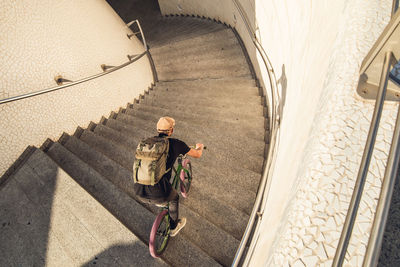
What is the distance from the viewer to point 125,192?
9.93 feet

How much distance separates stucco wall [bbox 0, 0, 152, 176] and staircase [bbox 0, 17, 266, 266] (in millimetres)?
294

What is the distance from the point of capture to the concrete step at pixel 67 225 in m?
2.29

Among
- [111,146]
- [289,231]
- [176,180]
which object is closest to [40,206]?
[111,146]

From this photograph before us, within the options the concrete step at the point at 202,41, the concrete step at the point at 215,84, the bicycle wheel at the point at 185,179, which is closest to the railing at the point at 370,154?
the bicycle wheel at the point at 185,179

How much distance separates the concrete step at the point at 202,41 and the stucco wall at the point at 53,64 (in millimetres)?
2561

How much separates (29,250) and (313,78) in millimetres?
3438

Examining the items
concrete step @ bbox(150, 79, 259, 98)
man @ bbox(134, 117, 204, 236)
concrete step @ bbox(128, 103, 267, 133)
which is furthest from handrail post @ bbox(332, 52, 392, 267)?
concrete step @ bbox(150, 79, 259, 98)

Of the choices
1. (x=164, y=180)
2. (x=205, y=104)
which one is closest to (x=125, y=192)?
(x=164, y=180)

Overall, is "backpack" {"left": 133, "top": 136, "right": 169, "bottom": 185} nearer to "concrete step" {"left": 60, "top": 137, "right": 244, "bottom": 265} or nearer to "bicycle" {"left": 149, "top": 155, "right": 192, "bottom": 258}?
"bicycle" {"left": 149, "top": 155, "right": 192, "bottom": 258}

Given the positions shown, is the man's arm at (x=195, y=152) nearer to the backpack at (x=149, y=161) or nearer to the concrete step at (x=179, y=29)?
the backpack at (x=149, y=161)

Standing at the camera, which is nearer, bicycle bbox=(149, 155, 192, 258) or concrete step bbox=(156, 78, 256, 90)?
bicycle bbox=(149, 155, 192, 258)

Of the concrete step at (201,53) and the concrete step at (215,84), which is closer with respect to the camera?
the concrete step at (215,84)

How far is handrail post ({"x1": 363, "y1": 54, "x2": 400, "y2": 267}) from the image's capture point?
64 centimetres

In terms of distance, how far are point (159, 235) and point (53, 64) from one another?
10.5ft
